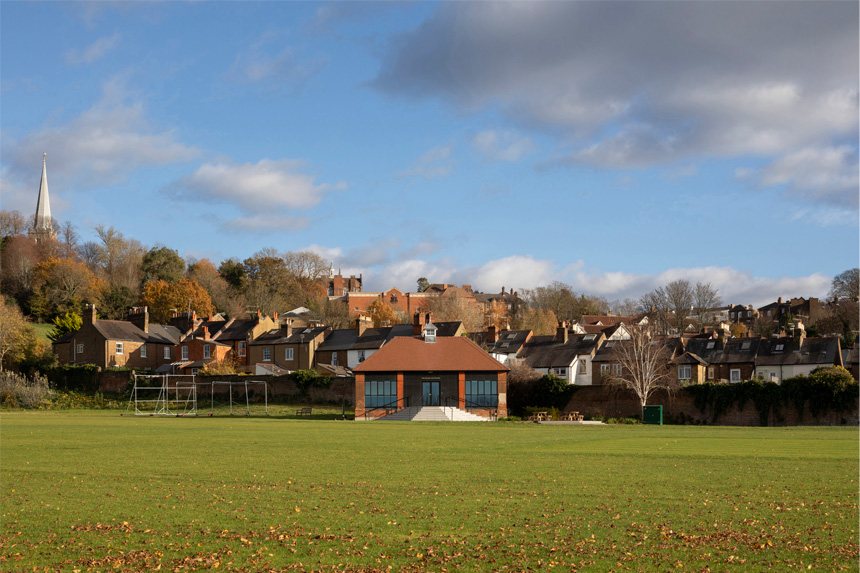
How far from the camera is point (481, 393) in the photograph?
5444cm

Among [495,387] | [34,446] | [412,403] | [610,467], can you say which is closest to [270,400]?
[412,403]

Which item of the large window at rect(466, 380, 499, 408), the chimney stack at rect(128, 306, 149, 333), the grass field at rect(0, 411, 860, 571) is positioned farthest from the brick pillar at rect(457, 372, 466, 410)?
the chimney stack at rect(128, 306, 149, 333)

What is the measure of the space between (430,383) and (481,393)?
3626 millimetres

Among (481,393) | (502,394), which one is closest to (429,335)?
(481,393)

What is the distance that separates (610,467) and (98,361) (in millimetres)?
67221

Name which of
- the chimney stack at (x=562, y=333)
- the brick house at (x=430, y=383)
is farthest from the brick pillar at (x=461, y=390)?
the chimney stack at (x=562, y=333)

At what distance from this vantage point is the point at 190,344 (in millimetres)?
79312

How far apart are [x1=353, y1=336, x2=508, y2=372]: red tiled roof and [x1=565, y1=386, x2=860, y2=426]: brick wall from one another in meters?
6.74

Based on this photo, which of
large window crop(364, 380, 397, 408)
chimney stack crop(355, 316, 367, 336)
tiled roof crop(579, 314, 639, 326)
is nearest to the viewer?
large window crop(364, 380, 397, 408)

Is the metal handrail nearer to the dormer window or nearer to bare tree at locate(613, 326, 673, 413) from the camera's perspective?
the dormer window

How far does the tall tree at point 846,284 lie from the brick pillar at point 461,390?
2887 inches

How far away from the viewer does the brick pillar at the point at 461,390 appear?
54.0m

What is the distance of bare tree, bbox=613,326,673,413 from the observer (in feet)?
177

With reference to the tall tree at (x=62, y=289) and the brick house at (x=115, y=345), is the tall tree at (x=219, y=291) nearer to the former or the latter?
the tall tree at (x=62, y=289)
